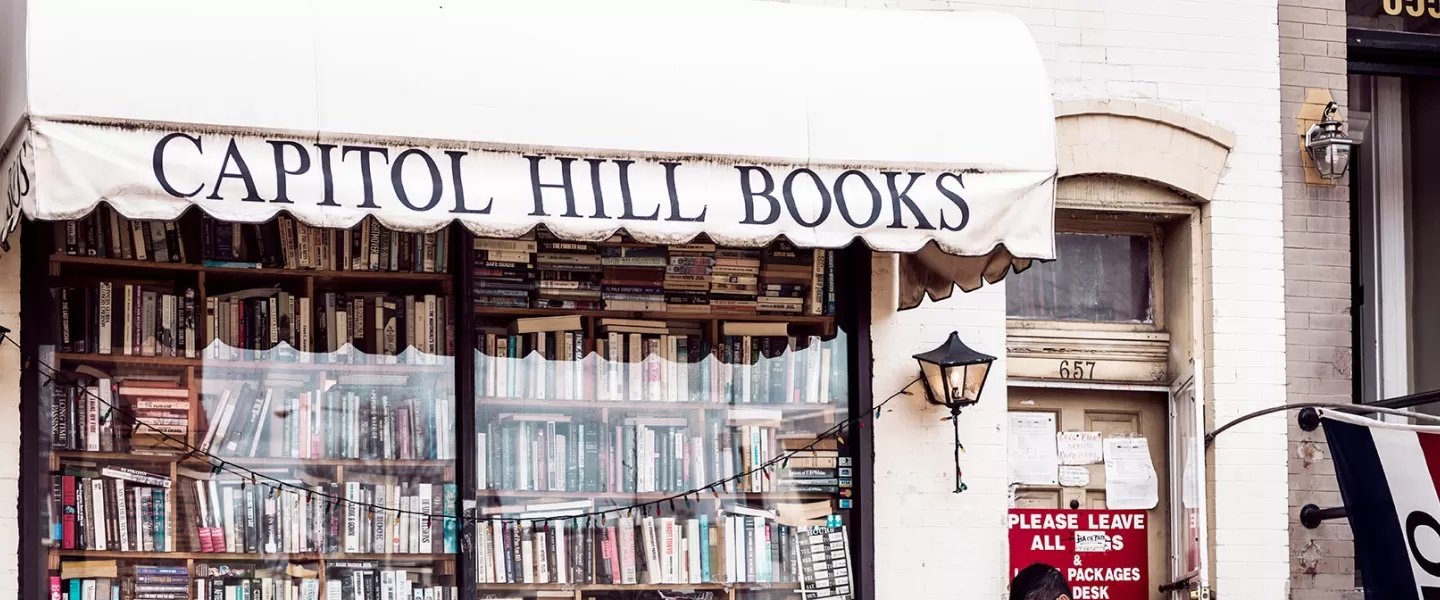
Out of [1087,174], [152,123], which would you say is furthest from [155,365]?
[1087,174]

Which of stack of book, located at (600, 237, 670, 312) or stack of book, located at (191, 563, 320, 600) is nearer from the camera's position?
stack of book, located at (191, 563, 320, 600)

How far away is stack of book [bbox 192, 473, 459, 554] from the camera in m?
6.96

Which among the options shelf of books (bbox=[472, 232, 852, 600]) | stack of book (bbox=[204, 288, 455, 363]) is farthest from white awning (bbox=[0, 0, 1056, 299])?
stack of book (bbox=[204, 288, 455, 363])

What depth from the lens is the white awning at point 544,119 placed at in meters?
5.86

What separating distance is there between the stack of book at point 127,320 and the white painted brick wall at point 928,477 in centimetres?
303

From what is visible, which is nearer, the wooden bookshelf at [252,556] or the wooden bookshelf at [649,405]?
the wooden bookshelf at [252,556]

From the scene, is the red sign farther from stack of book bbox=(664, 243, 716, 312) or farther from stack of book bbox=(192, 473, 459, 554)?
stack of book bbox=(192, 473, 459, 554)

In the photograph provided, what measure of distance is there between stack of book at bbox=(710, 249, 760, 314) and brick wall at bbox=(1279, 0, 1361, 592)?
2.82 meters

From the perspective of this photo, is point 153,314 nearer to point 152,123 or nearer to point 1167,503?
point 152,123

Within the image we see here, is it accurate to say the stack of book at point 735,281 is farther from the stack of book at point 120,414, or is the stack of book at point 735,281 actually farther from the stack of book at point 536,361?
the stack of book at point 120,414

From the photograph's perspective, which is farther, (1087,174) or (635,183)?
(1087,174)

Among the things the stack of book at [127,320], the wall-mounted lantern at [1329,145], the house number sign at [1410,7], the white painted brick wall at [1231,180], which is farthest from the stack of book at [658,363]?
the house number sign at [1410,7]

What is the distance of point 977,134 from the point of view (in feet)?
22.0

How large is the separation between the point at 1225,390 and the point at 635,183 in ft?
11.6
